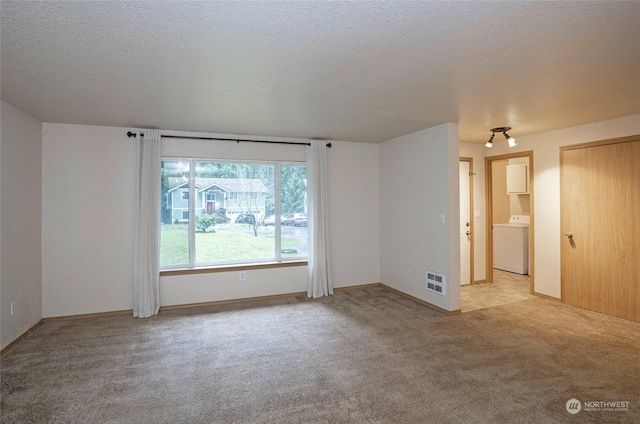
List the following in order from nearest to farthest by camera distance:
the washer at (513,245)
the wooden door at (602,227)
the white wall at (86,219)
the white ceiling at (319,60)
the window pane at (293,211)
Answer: the white ceiling at (319,60) → the wooden door at (602,227) → the white wall at (86,219) → the window pane at (293,211) → the washer at (513,245)

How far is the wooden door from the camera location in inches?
162

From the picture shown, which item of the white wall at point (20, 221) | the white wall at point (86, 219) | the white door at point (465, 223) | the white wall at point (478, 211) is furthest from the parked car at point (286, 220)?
the white wall at point (478, 211)

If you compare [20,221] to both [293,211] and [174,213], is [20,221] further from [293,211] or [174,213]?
[293,211]

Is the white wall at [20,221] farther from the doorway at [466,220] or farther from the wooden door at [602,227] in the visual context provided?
the wooden door at [602,227]

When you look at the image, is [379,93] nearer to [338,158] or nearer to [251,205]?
[338,158]

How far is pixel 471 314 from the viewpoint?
173 inches

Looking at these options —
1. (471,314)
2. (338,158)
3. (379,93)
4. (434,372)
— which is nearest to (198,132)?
(338,158)

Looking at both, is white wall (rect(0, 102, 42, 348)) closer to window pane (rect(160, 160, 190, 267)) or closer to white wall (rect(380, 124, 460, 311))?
window pane (rect(160, 160, 190, 267))

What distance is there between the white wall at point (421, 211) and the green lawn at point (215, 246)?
5.51 feet

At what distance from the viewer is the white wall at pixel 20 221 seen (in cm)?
337

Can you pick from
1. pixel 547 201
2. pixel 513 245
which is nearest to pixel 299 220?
pixel 547 201

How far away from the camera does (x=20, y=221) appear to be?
368 cm

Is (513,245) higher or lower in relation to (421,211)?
lower

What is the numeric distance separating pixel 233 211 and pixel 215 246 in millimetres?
582
